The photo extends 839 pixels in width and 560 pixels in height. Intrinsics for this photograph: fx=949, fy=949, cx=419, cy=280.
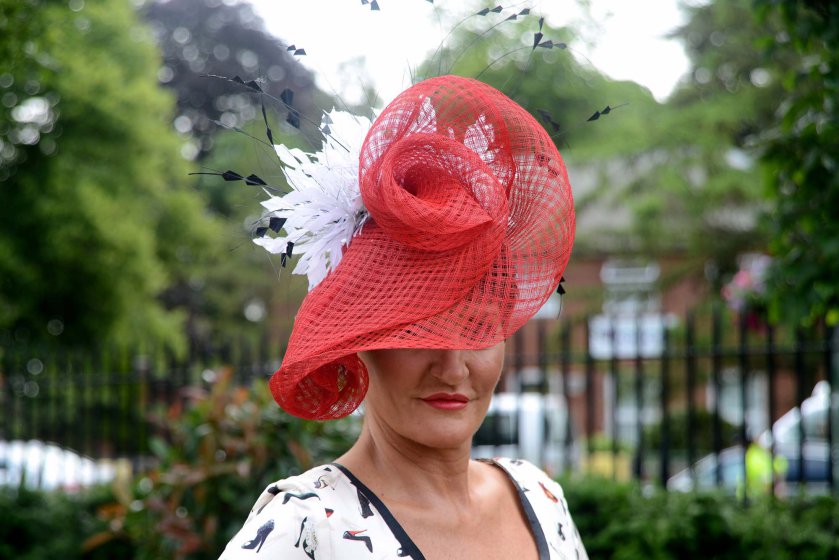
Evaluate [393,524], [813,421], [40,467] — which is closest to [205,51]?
[813,421]

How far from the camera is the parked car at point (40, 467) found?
7551 mm

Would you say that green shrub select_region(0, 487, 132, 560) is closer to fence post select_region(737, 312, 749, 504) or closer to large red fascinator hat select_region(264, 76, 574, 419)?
fence post select_region(737, 312, 749, 504)

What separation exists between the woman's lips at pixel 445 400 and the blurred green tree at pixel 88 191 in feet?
42.3

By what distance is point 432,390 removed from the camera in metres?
1.80

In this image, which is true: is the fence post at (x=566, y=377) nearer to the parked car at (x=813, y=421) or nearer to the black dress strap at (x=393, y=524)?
the black dress strap at (x=393, y=524)

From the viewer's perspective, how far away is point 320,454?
464cm

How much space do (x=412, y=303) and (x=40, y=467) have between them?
272 inches

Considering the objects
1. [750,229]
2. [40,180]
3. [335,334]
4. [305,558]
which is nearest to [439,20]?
[335,334]

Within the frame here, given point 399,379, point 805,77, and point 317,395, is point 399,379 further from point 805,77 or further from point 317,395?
point 805,77

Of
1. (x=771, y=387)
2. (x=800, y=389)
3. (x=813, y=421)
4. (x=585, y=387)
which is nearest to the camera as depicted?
(x=800, y=389)

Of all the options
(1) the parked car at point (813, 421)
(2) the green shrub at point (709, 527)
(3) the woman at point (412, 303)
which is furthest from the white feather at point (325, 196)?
(1) the parked car at point (813, 421)

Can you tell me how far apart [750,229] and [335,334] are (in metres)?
10.2

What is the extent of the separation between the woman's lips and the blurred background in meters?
0.41

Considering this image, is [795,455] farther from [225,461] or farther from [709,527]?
[225,461]
